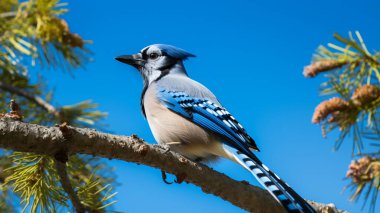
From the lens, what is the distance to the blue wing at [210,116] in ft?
7.24

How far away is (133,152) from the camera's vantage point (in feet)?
5.41

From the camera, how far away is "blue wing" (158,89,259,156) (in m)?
2.21

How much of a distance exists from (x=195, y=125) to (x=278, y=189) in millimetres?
671

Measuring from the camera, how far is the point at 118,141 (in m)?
1.62

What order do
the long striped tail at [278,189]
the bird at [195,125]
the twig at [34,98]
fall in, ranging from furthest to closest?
the twig at [34,98] < the bird at [195,125] < the long striped tail at [278,189]

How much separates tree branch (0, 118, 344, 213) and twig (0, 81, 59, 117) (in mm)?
1193

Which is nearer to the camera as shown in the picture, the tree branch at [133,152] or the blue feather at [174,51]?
the tree branch at [133,152]

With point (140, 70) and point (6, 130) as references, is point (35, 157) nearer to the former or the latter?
point (6, 130)

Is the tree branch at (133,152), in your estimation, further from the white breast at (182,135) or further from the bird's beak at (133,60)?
the bird's beak at (133,60)

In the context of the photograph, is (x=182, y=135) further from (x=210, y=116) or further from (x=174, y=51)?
(x=174, y=51)

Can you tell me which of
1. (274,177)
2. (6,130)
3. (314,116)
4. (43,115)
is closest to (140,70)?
(43,115)

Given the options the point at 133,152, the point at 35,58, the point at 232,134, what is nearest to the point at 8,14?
the point at 35,58

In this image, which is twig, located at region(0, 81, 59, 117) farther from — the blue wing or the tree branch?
the tree branch

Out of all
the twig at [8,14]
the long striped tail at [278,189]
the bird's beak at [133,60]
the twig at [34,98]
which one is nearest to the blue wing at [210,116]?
the long striped tail at [278,189]
